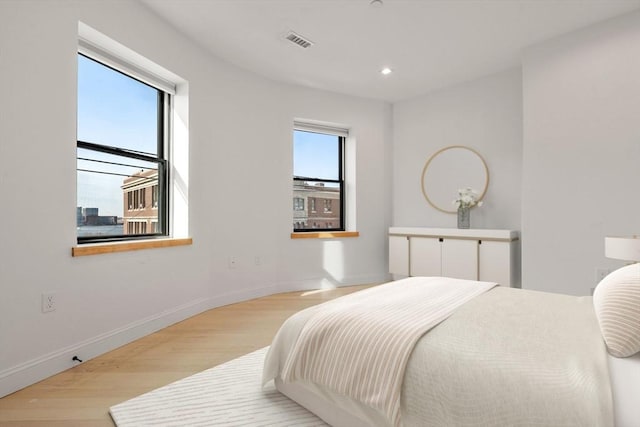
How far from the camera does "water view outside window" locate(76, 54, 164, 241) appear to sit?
8.02 ft

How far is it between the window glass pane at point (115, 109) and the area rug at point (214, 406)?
1794 millimetres

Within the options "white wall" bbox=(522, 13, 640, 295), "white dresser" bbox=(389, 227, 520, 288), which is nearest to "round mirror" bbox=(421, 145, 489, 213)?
"white dresser" bbox=(389, 227, 520, 288)

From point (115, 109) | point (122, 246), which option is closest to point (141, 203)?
point (122, 246)

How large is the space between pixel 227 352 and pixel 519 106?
146 inches

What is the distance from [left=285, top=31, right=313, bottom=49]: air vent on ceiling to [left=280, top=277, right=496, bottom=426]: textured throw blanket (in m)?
2.37

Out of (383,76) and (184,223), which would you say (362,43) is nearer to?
(383,76)

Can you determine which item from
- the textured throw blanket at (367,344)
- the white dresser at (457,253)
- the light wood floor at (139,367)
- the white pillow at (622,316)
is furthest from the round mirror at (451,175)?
the white pillow at (622,316)

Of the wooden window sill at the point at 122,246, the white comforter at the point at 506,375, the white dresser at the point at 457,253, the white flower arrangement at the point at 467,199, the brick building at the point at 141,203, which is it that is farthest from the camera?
the white flower arrangement at the point at 467,199

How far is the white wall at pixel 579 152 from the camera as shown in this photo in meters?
2.71

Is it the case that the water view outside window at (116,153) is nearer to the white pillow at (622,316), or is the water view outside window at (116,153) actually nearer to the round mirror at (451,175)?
the white pillow at (622,316)

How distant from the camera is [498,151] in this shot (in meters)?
3.90

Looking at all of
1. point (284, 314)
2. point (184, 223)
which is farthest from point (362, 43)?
point (284, 314)

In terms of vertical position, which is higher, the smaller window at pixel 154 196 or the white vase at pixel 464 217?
the smaller window at pixel 154 196

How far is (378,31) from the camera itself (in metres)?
2.97
